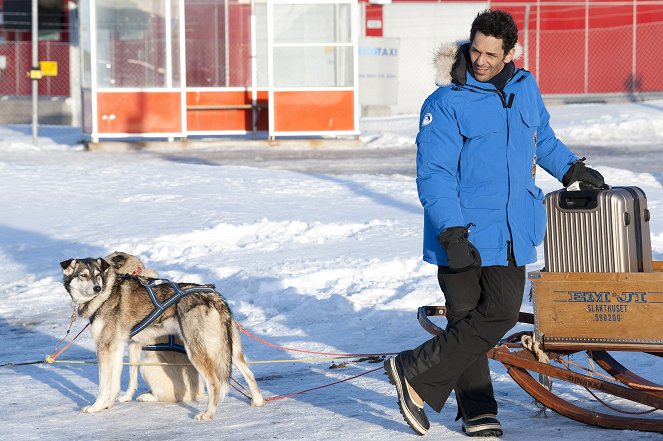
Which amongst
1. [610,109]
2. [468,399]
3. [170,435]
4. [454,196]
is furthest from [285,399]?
[610,109]

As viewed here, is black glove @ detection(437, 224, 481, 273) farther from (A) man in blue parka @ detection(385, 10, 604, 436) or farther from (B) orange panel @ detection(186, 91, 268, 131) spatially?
(B) orange panel @ detection(186, 91, 268, 131)

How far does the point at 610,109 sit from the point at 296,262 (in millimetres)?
17386

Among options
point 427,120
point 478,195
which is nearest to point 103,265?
point 427,120

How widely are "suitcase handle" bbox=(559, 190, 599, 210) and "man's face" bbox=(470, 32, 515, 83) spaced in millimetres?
683

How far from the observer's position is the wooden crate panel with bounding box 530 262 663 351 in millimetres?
5082

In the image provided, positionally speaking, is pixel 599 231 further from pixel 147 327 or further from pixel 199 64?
pixel 199 64

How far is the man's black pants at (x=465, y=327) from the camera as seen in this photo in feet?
16.7

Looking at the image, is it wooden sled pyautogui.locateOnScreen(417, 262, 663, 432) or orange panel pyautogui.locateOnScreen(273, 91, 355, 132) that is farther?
orange panel pyautogui.locateOnScreen(273, 91, 355, 132)

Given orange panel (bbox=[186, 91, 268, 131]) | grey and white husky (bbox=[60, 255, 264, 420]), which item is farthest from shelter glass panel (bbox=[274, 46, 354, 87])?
grey and white husky (bbox=[60, 255, 264, 420])

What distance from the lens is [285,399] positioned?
6262 mm

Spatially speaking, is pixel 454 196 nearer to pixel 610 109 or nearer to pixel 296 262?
pixel 296 262

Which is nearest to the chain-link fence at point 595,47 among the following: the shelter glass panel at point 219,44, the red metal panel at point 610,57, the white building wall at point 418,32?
the red metal panel at point 610,57

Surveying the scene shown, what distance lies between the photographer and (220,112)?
874 inches

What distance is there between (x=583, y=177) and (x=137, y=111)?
16.9 metres
